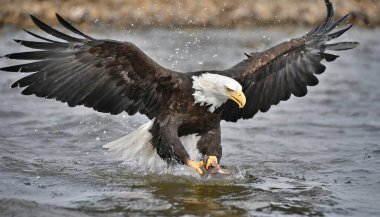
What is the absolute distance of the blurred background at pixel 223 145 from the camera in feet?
19.0

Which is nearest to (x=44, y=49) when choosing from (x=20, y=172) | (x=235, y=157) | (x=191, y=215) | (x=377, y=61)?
(x=20, y=172)

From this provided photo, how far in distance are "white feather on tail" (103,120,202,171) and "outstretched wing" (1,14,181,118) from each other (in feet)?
0.91

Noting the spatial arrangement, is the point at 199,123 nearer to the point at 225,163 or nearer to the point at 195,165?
the point at 195,165

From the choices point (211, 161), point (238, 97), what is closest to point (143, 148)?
point (211, 161)

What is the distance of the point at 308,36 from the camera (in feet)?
23.0

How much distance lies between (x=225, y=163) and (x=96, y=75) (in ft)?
5.35

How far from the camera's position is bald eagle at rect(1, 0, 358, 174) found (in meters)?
6.10

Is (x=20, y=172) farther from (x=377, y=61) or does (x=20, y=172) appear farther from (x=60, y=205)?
(x=377, y=61)

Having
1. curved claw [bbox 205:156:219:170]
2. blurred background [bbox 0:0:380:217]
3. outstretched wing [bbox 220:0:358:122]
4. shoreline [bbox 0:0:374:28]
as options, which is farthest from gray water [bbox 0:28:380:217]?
shoreline [bbox 0:0:374:28]

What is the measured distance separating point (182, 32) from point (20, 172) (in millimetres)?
7923

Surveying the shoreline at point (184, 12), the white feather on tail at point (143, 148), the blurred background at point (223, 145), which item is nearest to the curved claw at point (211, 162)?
the blurred background at point (223, 145)

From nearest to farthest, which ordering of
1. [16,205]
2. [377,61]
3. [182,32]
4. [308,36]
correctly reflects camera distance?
[16,205]
[308,36]
[377,61]
[182,32]

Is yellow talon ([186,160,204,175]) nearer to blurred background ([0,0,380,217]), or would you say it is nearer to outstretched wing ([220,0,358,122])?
blurred background ([0,0,380,217])

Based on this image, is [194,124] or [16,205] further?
[194,124]
